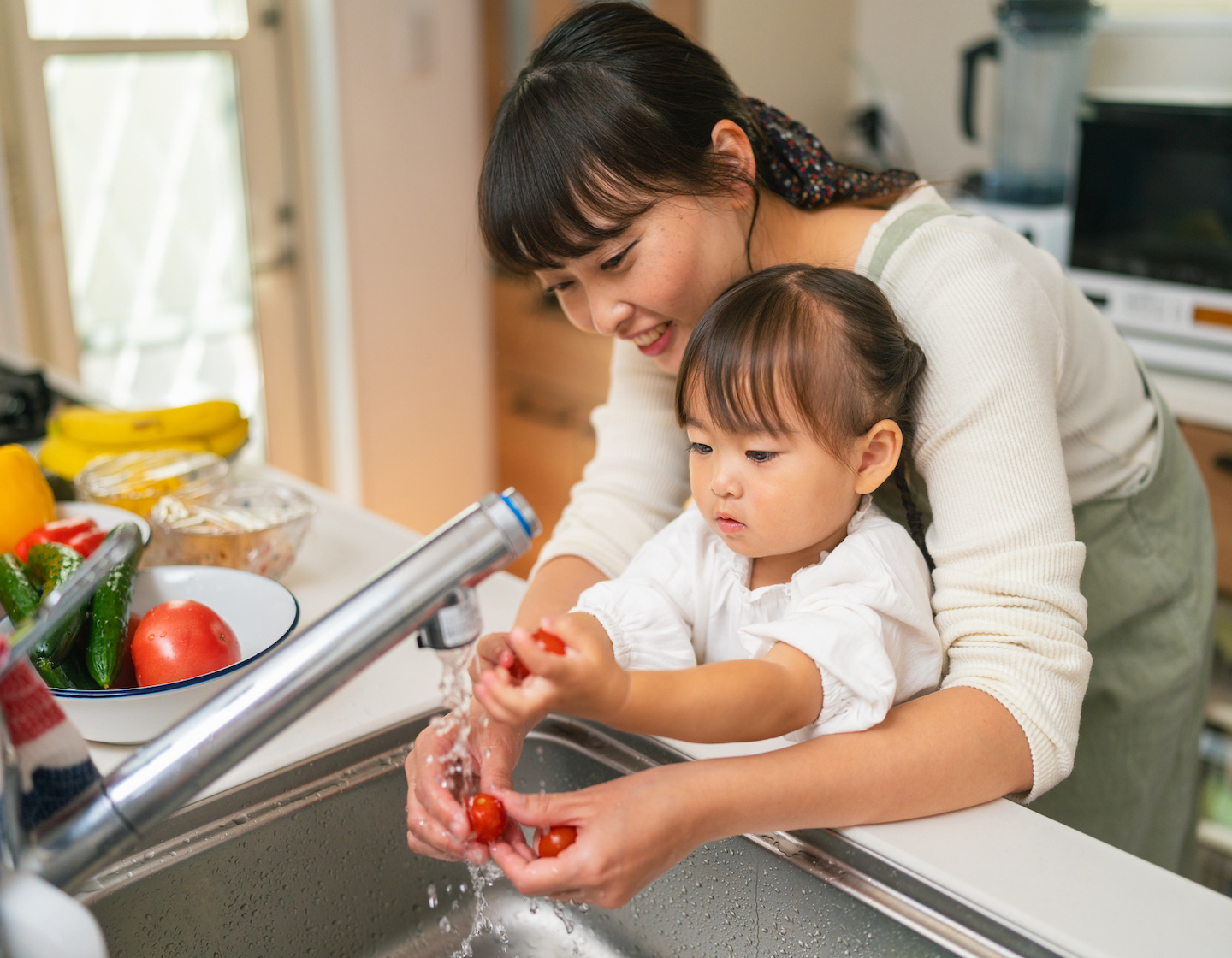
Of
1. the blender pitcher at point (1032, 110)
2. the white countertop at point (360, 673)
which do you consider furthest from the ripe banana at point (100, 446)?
the blender pitcher at point (1032, 110)

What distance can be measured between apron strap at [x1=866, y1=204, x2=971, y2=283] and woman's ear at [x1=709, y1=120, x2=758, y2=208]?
12 cm

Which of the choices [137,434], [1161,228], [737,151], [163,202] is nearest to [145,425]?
[137,434]

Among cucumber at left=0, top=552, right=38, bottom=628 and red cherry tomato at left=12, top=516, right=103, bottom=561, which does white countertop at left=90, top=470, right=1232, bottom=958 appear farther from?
red cherry tomato at left=12, top=516, right=103, bottom=561

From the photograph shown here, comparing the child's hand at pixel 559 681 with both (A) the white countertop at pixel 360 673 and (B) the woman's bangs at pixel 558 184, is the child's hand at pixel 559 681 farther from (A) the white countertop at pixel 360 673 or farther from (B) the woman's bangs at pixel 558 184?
(B) the woman's bangs at pixel 558 184

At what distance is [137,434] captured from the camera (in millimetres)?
1265

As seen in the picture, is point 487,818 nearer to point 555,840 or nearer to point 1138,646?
point 555,840

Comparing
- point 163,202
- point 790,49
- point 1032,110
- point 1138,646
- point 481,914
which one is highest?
point 790,49

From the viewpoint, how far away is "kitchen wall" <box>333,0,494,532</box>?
262cm

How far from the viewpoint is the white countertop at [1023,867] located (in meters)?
0.61

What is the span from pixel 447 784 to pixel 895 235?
0.53 meters

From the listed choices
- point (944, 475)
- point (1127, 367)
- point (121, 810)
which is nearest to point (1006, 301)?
point (944, 475)

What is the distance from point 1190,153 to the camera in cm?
182

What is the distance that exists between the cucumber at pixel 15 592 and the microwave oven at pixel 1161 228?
1.75 metres

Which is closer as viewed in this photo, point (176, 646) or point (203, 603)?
point (176, 646)
